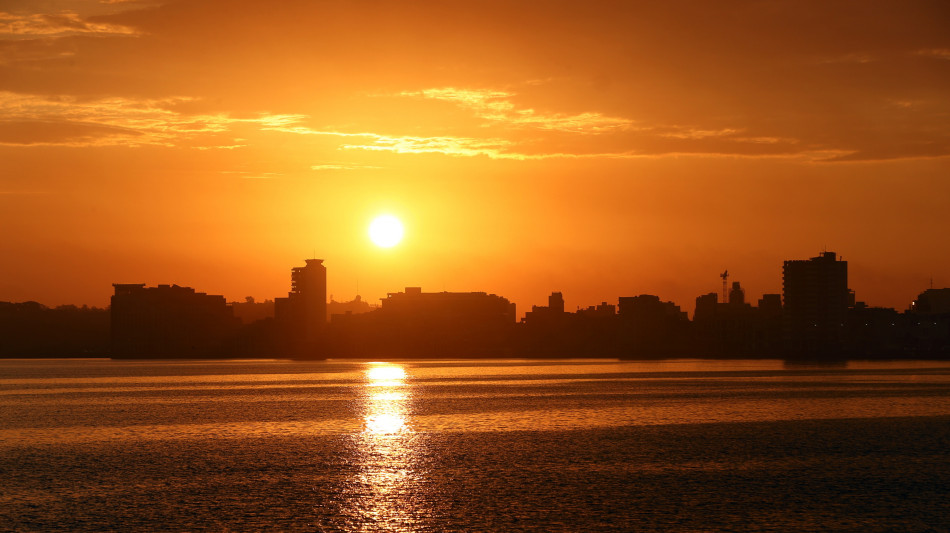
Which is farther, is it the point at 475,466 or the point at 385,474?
the point at 475,466

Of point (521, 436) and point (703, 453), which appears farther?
point (521, 436)

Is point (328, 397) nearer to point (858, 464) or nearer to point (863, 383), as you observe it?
point (858, 464)

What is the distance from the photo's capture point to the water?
149 ft

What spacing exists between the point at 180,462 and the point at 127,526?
22311 millimetres

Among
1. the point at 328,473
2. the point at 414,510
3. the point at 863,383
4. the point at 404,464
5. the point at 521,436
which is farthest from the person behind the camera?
the point at 863,383

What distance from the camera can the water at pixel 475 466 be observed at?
149 feet

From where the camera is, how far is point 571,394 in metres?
149

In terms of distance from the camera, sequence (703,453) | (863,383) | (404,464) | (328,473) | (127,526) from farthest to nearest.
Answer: (863,383) < (703,453) < (404,464) < (328,473) < (127,526)

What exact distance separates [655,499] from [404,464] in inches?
787

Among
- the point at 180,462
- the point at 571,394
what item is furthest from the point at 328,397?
the point at 180,462

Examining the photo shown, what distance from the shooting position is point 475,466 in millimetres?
63188

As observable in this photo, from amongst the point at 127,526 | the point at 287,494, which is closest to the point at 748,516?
the point at 287,494

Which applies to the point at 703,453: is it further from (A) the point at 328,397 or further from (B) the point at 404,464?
(A) the point at 328,397

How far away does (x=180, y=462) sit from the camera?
213 ft
